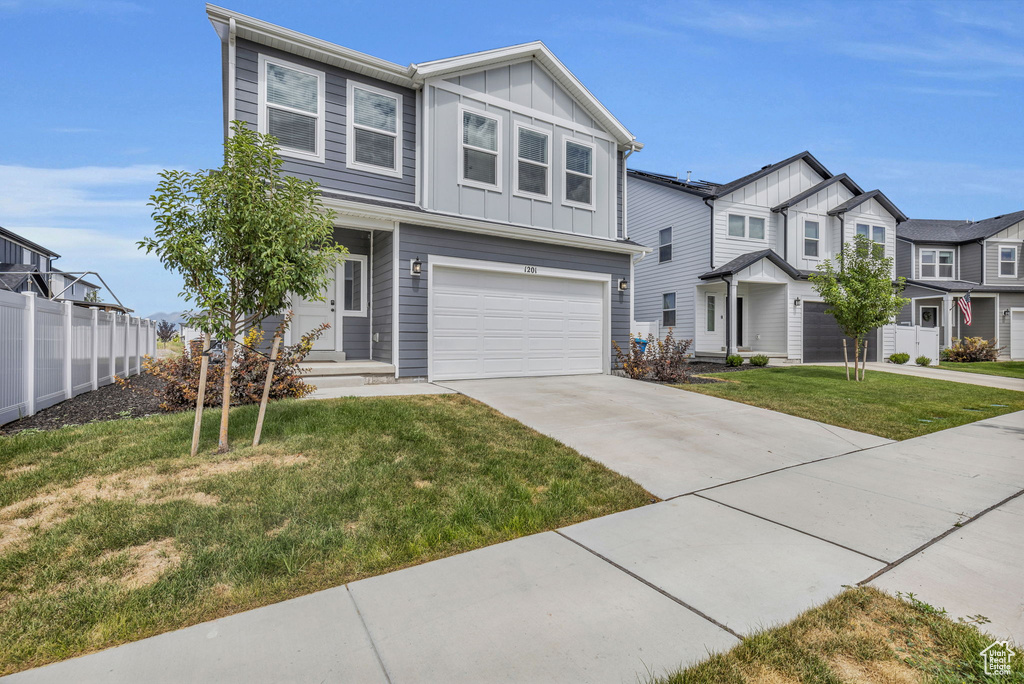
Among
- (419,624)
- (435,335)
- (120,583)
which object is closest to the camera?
(419,624)

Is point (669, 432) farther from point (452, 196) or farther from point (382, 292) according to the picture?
point (452, 196)

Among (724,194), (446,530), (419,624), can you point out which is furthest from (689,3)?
(419,624)

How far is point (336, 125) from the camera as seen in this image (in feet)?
29.7

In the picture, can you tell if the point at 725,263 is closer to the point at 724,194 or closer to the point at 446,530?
the point at 724,194

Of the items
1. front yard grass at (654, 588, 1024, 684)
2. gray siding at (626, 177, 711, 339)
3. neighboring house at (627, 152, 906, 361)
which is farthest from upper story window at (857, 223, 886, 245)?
front yard grass at (654, 588, 1024, 684)

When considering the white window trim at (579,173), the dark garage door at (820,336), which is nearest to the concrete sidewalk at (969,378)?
the dark garage door at (820,336)

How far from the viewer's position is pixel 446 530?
3.12 m

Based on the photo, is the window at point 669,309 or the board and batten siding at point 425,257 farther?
the window at point 669,309

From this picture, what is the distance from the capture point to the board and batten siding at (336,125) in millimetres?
8320

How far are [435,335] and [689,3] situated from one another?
9222mm

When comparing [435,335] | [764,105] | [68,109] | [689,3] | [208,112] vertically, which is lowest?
[435,335]

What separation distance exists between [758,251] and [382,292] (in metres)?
14.1

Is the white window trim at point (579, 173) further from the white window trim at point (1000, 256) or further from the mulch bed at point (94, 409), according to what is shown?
the white window trim at point (1000, 256)

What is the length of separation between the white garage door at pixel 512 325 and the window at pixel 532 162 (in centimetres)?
197
